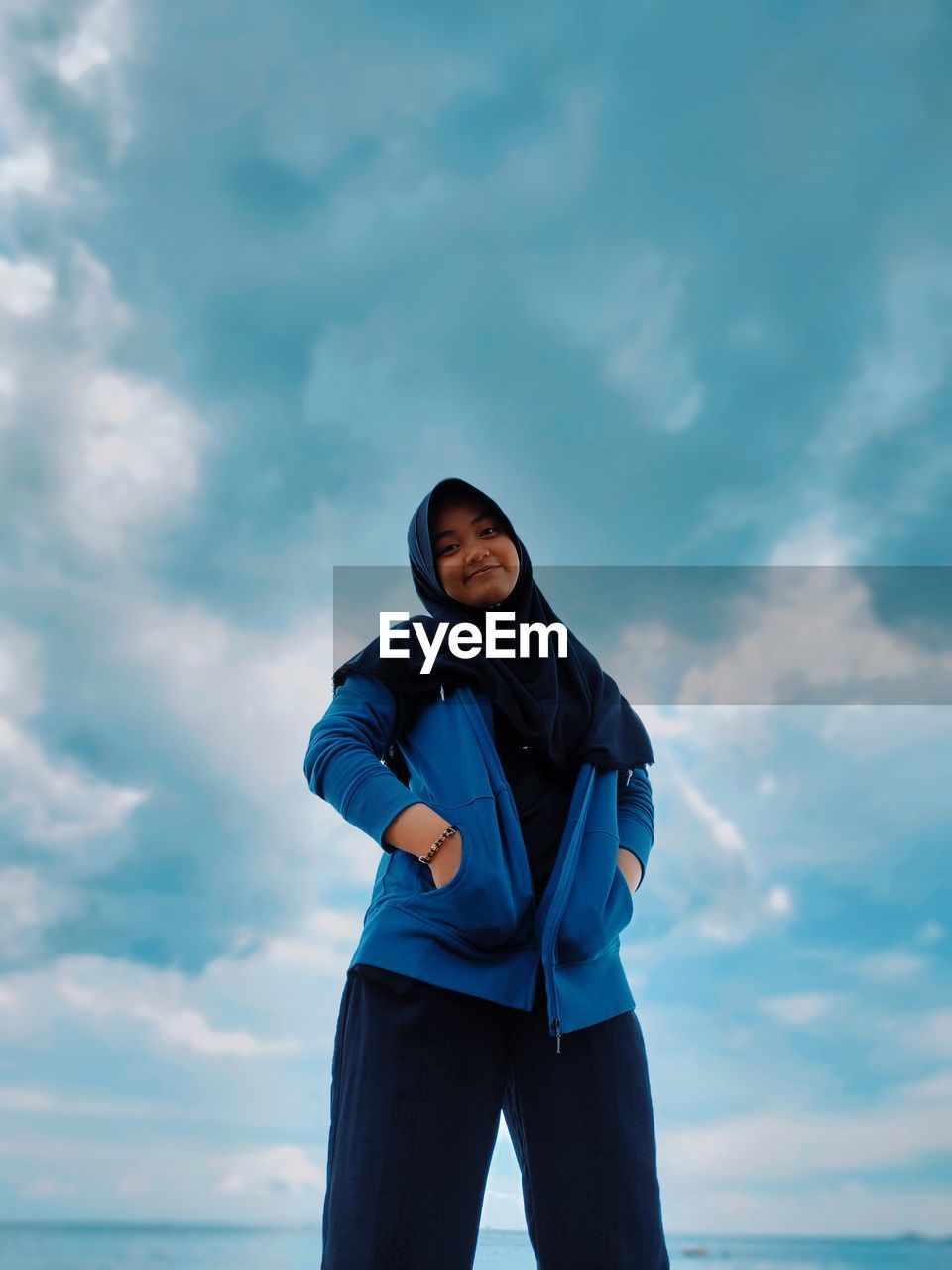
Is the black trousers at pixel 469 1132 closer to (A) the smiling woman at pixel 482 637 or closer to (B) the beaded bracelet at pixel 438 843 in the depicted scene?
(B) the beaded bracelet at pixel 438 843

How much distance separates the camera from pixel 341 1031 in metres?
1.61

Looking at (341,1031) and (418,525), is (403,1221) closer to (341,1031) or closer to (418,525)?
(341,1031)

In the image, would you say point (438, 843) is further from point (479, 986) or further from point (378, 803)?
point (479, 986)

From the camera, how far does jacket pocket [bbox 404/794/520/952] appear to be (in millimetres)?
1523

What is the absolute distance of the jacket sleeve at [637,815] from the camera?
1.87 meters

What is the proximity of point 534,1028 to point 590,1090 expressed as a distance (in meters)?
0.13

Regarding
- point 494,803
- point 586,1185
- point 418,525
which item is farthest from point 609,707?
point 586,1185

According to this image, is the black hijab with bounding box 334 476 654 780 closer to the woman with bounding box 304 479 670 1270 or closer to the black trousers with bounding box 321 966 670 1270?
the woman with bounding box 304 479 670 1270

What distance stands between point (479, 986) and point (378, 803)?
333mm

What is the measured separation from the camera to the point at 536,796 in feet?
5.86

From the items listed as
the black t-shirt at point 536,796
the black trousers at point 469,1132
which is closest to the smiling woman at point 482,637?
the black t-shirt at point 536,796

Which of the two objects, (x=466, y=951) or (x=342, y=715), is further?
(x=342, y=715)

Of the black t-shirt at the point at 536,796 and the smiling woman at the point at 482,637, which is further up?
the smiling woman at the point at 482,637

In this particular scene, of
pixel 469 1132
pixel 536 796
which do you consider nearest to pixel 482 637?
pixel 536 796
